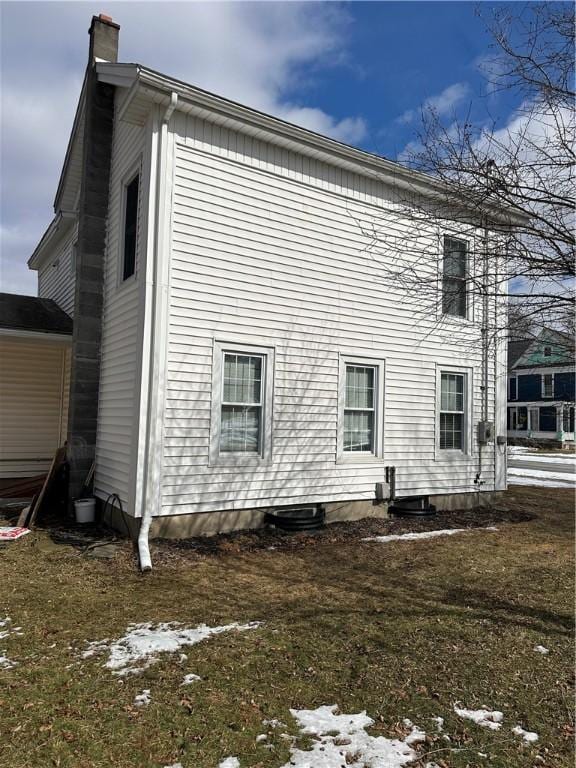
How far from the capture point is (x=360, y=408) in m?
9.23

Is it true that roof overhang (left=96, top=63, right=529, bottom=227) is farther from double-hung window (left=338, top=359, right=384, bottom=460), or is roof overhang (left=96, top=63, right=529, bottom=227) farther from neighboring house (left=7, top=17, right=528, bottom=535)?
double-hung window (left=338, top=359, right=384, bottom=460)

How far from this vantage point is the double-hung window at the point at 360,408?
906cm

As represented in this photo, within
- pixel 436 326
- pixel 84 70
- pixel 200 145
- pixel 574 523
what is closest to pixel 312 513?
pixel 436 326

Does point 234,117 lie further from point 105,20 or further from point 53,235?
point 53,235

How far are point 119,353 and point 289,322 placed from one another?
8.76 feet

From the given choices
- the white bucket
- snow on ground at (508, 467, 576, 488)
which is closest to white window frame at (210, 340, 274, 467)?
the white bucket

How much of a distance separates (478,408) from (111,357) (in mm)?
6999

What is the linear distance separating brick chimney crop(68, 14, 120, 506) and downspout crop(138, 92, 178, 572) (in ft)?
7.63

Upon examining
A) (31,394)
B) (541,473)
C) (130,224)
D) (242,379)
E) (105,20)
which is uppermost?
(105,20)

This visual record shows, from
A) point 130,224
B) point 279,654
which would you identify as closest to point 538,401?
point 130,224

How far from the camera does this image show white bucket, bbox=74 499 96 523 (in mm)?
8148

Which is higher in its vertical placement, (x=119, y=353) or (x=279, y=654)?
(x=119, y=353)

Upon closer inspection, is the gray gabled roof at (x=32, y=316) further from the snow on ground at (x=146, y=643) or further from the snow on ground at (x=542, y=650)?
the snow on ground at (x=542, y=650)

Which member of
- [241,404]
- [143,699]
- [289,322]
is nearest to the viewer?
[143,699]
